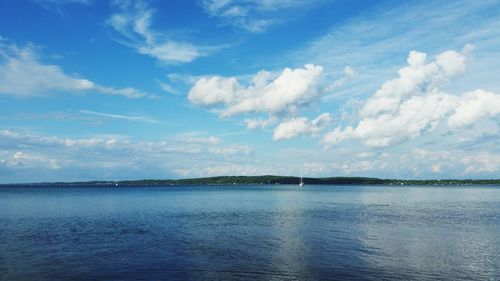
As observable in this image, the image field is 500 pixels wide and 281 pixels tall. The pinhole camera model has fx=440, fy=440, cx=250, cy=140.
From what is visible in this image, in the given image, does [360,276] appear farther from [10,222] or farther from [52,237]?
[10,222]

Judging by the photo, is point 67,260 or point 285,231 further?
point 285,231

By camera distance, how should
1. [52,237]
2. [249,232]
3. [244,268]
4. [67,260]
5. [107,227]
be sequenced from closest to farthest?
[244,268]
[67,260]
[52,237]
[249,232]
[107,227]

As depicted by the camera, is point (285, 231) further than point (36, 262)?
Yes

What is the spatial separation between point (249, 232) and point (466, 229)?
26.8m

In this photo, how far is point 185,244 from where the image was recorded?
4322cm

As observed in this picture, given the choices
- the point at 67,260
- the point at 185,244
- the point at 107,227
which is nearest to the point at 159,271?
the point at 67,260

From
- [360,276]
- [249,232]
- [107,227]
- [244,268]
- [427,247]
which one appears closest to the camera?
[360,276]

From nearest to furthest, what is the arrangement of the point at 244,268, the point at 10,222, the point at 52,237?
the point at 244,268
the point at 52,237
the point at 10,222

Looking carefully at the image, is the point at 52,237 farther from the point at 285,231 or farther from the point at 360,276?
the point at 360,276

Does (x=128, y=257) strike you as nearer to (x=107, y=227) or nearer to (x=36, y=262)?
(x=36, y=262)

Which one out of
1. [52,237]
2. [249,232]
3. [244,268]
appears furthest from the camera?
[249,232]

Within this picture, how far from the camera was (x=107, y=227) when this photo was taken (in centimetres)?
5809

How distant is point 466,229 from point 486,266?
2304 cm

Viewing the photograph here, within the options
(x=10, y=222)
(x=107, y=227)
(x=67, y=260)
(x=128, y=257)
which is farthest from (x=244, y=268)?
(x=10, y=222)
